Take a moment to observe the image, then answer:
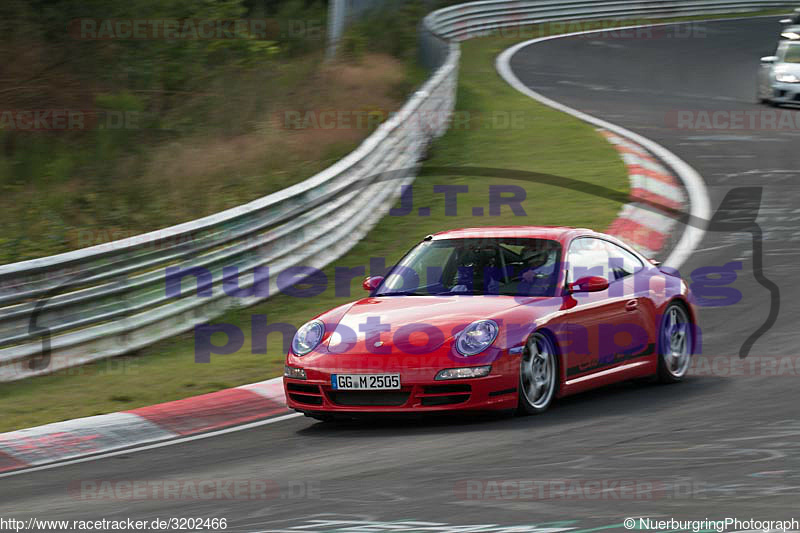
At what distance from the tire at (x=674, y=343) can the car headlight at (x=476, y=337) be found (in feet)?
6.04

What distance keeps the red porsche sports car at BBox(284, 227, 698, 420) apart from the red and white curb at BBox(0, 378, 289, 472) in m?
0.67

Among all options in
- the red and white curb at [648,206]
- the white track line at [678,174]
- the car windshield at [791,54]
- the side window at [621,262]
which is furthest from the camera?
the car windshield at [791,54]

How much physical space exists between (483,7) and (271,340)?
26601 mm

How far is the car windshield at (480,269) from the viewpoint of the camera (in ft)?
26.9

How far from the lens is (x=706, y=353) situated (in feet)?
31.3

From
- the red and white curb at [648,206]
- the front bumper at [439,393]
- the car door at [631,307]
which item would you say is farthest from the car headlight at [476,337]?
the red and white curb at [648,206]

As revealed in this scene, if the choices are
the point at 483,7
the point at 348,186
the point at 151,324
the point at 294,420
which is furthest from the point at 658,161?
the point at 483,7

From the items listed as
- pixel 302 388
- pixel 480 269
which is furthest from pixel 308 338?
pixel 480 269

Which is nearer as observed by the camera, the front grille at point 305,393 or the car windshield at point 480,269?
the front grille at point 305,393

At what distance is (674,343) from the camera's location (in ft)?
29.6

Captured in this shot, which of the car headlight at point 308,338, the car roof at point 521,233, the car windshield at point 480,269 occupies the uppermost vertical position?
the car roof at point 521,233

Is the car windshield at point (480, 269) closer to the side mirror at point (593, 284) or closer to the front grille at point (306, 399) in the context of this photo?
the side mirror at point (593, 284)

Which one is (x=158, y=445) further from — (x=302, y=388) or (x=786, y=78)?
(x=786, y=78)

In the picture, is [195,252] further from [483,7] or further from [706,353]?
[483,7]
